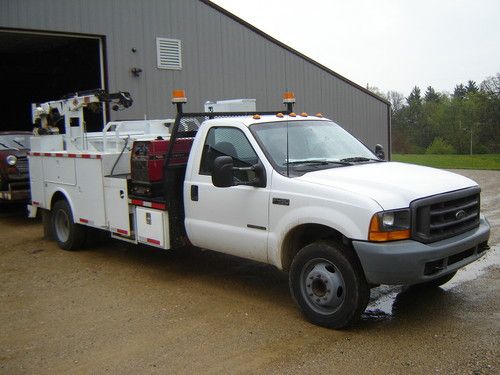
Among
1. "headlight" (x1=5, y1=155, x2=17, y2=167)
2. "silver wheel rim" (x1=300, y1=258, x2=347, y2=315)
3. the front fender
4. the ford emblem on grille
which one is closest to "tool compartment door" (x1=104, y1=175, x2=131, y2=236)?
the front fender

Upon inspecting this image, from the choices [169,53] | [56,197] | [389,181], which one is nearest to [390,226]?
[389,181]

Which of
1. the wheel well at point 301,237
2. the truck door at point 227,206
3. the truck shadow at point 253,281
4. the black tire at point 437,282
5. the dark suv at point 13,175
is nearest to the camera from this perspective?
the wheel well at point 301,237

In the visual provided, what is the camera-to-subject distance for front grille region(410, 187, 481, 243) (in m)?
4.79

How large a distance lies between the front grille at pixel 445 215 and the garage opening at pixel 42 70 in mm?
10403

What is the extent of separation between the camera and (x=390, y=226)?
473 cm

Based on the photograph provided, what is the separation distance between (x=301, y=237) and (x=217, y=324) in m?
1.18

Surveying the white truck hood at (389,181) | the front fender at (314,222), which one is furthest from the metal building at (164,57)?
the white truck hood at (389,181)

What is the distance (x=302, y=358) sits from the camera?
4.47 m

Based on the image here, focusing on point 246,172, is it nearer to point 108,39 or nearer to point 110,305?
point 110,305

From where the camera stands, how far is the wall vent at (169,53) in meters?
14.5

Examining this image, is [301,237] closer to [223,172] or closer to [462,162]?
[223,172]

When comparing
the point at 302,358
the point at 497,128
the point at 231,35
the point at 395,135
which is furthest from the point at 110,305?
the point at 395,135

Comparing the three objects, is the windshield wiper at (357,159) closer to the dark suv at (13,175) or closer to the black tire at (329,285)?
the black tire at (329,285)

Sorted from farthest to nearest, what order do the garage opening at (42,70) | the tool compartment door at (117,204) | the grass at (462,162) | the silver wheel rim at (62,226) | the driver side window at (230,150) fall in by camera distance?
the grass at (462,162) < the garage opening at (42,70) < the silver wheel rim at (62,226) < the tool compartment door at (117,204) < the driver side window at (230,150)
